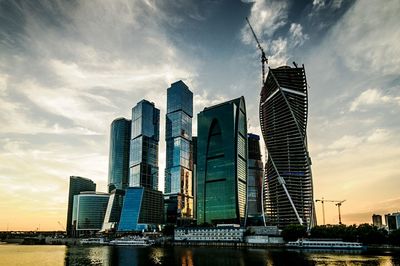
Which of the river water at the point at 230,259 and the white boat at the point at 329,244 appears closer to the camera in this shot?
the river water at the point at 230,259

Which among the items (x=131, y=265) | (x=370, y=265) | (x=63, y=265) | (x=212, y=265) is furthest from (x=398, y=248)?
(x=63, y=265)

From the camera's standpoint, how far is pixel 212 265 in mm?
114188

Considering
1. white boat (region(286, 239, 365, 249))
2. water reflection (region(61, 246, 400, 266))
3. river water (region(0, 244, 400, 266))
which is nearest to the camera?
water reflection (region(61, 246, 400, 266))

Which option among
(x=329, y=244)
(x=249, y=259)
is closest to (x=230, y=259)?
(x=249, y=259)

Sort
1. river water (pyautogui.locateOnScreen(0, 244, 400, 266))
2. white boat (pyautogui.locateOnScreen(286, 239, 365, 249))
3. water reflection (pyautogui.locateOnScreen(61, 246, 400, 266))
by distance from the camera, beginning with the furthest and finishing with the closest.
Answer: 1. white boat (pyautogui.locateOnScreen(286, 239, 365, 249))
2. river water (pyautogui.locateOnScreen(0, 244, 400, 266))
3. water reflection (pyautogui.locateOnScreen(61, 246, 400, 266))

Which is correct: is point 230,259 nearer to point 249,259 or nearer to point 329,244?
point 249,259

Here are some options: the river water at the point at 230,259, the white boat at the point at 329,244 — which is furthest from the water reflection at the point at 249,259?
the white boat at the point at 329,244

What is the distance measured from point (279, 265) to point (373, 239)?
359ft

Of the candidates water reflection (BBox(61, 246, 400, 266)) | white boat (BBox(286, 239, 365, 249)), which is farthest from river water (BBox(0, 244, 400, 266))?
white boat (BBox(286, 239, 365, 249))

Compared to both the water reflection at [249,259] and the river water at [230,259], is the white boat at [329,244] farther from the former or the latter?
the water reflection at [249,259]

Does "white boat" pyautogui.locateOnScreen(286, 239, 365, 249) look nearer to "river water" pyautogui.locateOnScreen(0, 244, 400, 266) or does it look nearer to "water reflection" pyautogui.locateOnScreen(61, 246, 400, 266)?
"river water" pyautogui.locateOnScreen(0, 244, 400, 266)

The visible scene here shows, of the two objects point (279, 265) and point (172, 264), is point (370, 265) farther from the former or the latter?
point (172, 264)

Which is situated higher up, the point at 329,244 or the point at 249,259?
the point at 329,244

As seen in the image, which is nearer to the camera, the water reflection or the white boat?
the water reflection
